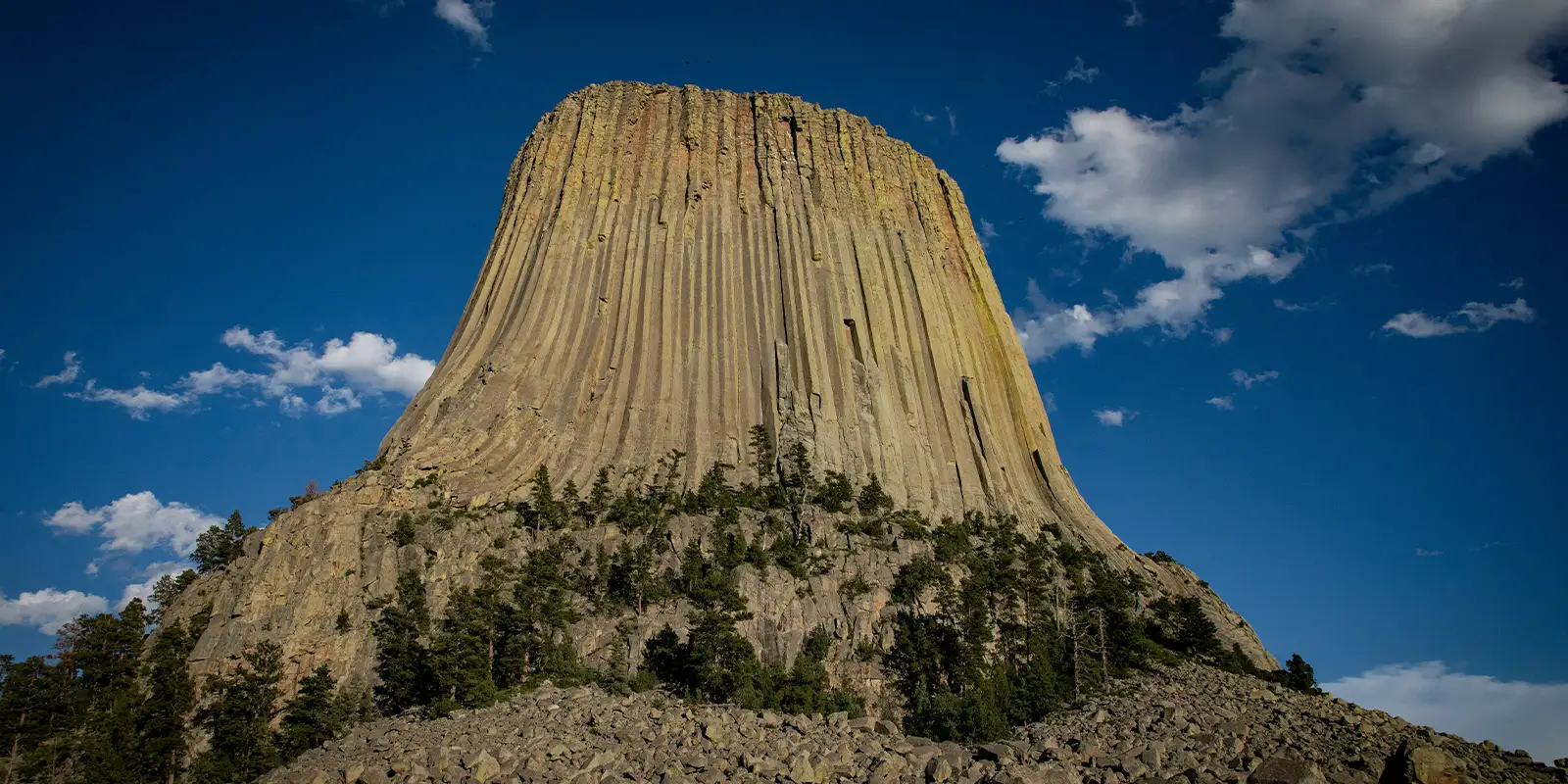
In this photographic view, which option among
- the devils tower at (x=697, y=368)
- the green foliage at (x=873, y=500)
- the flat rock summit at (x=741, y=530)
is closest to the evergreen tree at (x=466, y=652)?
the flat rock summit at (x=741, y=530)

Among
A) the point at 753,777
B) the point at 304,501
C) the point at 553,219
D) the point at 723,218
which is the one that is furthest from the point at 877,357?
the point at 753,777

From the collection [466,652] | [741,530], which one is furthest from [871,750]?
[741,530]

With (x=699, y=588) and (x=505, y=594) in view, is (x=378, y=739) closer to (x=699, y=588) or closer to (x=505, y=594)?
(x=505, y=594)

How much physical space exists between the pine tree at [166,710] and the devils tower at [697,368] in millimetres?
1226

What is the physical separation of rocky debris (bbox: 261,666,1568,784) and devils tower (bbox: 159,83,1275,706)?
8.57 metres

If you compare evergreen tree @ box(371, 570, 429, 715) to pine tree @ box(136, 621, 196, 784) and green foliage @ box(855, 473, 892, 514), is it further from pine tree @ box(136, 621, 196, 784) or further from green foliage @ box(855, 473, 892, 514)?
green foliage @ box(855, 473, 892, 514)

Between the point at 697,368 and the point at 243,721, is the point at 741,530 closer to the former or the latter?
the point at 697,368

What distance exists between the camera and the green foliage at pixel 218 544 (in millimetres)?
45312

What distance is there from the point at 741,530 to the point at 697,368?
13.6m

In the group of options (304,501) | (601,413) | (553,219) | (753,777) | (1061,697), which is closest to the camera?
(753,777)

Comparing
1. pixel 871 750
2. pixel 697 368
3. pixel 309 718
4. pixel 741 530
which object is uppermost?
pixel 697 368

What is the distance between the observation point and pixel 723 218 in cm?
6147

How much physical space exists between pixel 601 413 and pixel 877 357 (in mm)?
18273

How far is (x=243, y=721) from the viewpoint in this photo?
32.2m
